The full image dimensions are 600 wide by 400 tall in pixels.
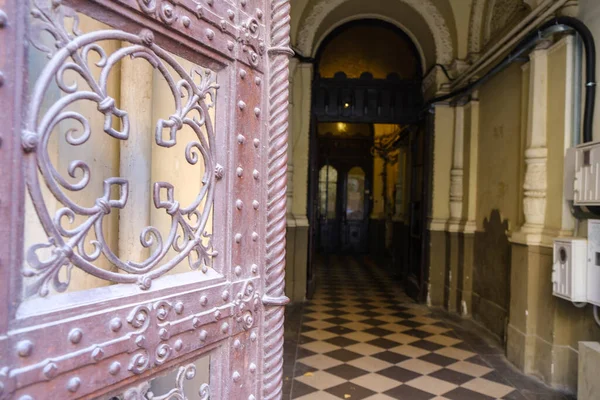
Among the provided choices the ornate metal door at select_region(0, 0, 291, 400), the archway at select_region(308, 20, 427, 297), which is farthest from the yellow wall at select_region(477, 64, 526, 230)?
the ornate metal door at select_region(0, 0, 291, 400)

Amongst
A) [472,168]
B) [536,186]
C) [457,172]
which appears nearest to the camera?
[536,186]

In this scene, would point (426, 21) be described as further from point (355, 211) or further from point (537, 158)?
point (355, 211)

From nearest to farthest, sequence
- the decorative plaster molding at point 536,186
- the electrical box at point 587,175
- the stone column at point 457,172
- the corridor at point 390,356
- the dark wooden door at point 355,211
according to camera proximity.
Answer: the electrical box at point 587,175 → the corridor at point 390,356 → the decorative plaster molding at point 536,186 → the stone column at point 457,172 → the dark wooden door at point 355,211

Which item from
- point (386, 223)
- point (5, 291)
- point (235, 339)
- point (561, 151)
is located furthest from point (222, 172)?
point (386, 223)

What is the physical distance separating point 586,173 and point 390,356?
7.32ft

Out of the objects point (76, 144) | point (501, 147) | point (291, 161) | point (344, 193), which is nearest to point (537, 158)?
point (501, 147)

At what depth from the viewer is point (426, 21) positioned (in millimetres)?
6375

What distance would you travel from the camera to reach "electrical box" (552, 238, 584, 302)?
301 cm

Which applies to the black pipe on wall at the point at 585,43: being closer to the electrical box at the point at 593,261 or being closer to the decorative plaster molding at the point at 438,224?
the electrical box at the point at 593,261

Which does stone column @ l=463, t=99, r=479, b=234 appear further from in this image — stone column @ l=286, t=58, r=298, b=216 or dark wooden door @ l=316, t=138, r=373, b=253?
dark wooden door @ l=316, t=138, r=373, b=253

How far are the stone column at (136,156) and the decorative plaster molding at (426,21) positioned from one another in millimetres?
5341

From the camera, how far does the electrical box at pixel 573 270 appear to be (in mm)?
3010

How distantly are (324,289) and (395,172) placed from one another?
14.6 ft

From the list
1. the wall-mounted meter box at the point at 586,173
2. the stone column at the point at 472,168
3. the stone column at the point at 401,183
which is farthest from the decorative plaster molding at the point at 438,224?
the wall-mounted meter box at the point at 586,173
